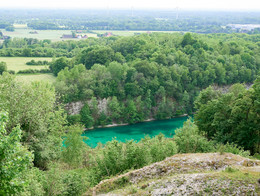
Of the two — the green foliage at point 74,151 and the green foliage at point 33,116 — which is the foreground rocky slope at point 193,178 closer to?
the green foliage at point 33,116

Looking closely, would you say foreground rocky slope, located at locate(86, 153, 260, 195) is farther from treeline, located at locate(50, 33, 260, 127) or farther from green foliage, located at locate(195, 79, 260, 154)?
treeline, located at locate(50, 33, 260, 127)

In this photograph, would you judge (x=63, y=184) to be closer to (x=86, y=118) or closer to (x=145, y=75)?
(x=86, y=118)

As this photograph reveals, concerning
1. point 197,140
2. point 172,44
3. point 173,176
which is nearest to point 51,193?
point 173,176

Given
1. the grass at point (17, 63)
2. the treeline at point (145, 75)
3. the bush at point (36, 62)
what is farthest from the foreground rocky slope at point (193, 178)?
the bush at point (36, 62)

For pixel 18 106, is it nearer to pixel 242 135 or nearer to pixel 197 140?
pixel 197 140

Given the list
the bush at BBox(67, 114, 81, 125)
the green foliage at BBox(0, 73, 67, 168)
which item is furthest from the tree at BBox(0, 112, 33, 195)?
the bush at BBox(67, 114, 81, 125)

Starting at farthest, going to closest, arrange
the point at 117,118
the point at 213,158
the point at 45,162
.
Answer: the point at 117,118
the point at 45,162
the point at 213,158
